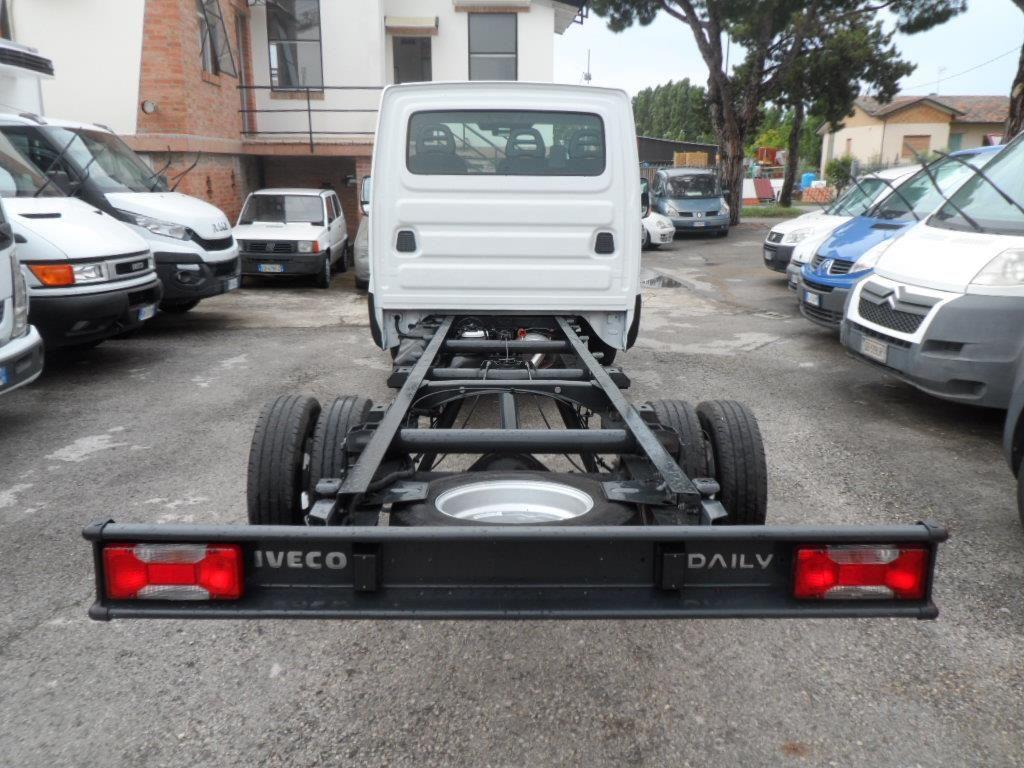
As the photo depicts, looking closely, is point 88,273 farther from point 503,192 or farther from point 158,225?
point 503,192

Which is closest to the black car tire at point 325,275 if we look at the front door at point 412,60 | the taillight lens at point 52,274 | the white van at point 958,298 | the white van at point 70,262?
the white van at point 70,262

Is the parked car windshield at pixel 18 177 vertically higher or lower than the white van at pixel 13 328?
higher

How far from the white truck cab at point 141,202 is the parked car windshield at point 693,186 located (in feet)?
45.1

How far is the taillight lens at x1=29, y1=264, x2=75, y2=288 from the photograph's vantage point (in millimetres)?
6855

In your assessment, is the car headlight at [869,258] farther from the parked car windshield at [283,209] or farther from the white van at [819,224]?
the parked car windshield at [283,209]

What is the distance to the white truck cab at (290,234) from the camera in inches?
503

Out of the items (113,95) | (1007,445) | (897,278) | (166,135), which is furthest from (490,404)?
(113,95)

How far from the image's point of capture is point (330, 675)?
298 cm

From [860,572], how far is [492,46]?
18672 millimetres

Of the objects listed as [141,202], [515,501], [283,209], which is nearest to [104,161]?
[141,202]

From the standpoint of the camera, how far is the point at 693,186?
70.3ft

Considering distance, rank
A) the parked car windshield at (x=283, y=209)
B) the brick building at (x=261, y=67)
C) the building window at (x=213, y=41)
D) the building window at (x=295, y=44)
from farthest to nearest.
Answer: the building window at (x=295, y=44) → the building window at (x=213, y=41) → the parked car windshield at (x=283, y=209) → the brick building at (x=261, y=67)

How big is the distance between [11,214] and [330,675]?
5762 millimetres

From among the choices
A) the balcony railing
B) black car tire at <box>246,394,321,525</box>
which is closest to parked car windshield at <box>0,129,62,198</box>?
black car tire at <box>246,394,321,525</box>
